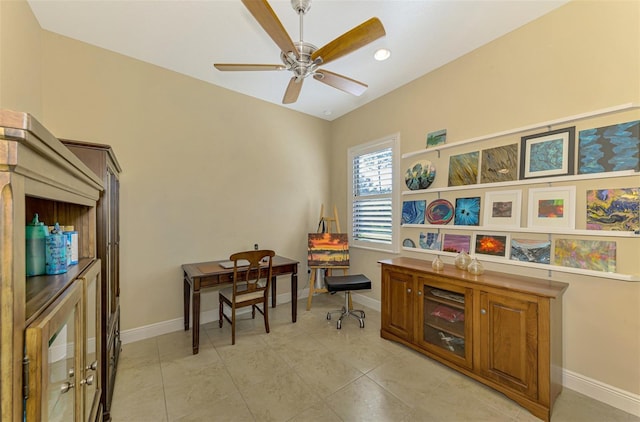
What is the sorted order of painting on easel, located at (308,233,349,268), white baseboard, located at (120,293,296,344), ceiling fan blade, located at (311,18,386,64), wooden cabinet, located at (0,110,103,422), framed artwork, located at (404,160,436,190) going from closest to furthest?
1. wooden cabinet, located at (0,110,103,422)
2. ceiling fan blade, located at (311,18,386,64)
3. white baseboard, located at (120,293,296,344)
4. framed artwork, located at (404,160,436,190)
5. painting on easel, located at (308,233,349,268)

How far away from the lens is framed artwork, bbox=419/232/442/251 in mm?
2984

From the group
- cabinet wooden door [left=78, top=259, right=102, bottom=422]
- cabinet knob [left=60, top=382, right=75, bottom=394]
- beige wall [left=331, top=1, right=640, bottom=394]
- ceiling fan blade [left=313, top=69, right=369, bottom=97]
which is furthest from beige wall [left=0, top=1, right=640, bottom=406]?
cabinet knob [left=60, top=382, right=75, bottom=394]

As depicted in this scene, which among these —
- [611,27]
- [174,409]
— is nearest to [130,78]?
[174,409]

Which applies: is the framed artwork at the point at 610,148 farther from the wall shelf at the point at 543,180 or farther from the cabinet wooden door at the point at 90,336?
the cabinet wooden door at the point at 90,336

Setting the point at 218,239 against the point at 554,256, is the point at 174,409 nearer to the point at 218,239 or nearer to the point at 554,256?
the point at 218,239

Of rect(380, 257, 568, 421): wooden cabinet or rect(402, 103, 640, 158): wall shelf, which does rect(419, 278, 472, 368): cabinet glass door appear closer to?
rect(380, 257, 568, 421): wooden cabinet

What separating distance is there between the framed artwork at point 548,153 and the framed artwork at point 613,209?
27cm

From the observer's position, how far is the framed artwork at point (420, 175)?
306cm

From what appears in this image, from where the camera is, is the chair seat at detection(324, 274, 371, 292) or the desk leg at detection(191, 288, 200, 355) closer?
the desk leg at detection(191, 288, 200, 355)

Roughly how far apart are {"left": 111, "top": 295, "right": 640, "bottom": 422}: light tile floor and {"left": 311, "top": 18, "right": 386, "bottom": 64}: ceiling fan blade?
2607mm

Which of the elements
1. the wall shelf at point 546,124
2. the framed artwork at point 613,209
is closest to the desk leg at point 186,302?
the wall shelf at point 546,124

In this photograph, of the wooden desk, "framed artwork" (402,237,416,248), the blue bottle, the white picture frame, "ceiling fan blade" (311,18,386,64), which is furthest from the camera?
"framed artwork" (402,237,416,248)

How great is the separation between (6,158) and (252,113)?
345 centimetres

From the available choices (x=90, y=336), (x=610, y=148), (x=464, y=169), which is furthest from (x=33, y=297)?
(x=610, y=148)
